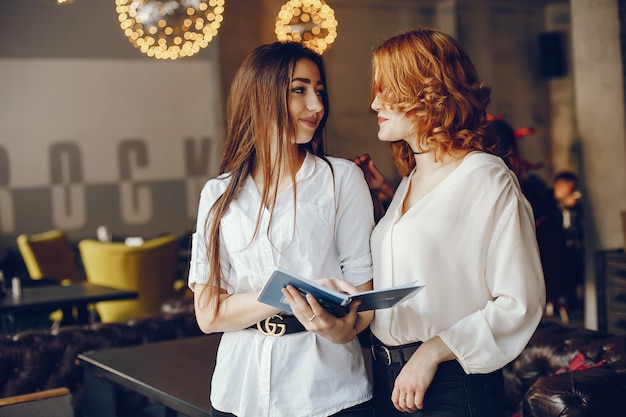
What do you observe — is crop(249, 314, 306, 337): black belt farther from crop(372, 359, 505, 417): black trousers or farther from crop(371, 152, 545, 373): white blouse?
crop(372, 359, 505, 417): black trousers

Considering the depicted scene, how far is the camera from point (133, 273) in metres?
6.60

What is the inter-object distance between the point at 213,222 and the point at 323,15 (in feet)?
14.3

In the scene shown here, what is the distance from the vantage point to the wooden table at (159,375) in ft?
7.98

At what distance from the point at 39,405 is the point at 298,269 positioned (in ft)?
4.56

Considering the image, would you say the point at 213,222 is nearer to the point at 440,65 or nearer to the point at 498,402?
the point at 440,65

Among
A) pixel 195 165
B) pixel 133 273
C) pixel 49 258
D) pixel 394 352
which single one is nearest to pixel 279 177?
pixel 394 352

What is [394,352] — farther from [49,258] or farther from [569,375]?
[49,258]

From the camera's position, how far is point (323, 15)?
6.12m

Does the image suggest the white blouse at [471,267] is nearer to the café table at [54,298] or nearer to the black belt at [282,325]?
the black belt at [282,325]

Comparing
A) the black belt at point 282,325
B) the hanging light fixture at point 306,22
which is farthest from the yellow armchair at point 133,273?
the black belt at point 282,325

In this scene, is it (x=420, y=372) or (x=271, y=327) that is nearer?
(x=420, y=372)

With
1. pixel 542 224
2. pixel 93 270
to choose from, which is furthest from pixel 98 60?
pixel 542 224

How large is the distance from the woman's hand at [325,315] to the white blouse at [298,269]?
0.11 m

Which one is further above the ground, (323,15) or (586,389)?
(323,15)
